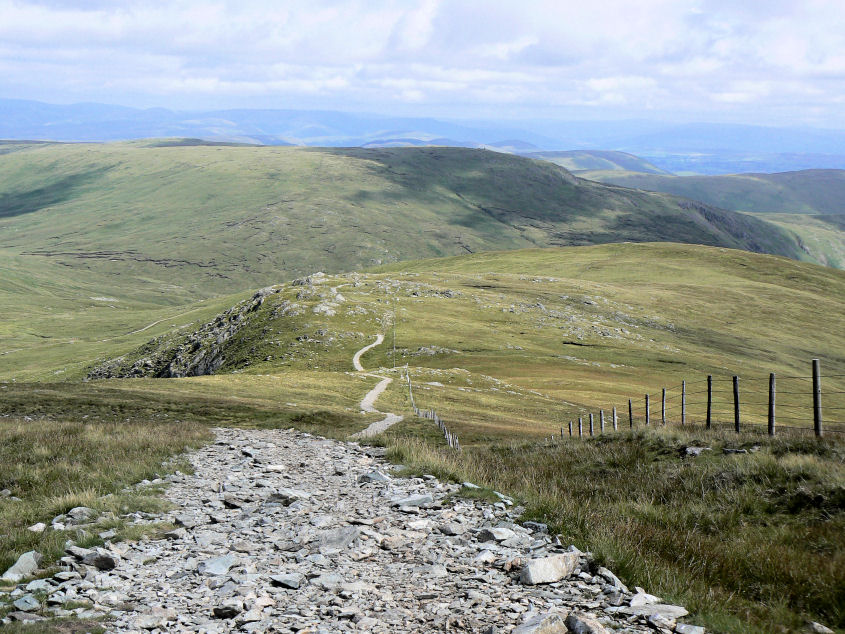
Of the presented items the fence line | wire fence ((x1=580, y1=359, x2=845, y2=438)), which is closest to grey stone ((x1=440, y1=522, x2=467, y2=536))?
the fence line

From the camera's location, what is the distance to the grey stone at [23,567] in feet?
36.5

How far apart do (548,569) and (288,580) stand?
4.40 m

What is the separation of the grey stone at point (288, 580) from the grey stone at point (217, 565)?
1.15 metres

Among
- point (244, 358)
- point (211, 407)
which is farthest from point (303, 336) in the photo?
point (211, 407)

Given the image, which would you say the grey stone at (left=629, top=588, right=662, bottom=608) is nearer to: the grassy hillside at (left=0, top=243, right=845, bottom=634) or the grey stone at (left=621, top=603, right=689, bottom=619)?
the grey stone at (left=621, top=603, right=689, bottom=619)

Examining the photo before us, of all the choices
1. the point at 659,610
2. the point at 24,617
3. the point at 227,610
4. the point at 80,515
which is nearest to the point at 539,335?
the point at 80,515

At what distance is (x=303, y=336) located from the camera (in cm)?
11262

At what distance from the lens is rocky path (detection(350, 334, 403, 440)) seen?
128 ft

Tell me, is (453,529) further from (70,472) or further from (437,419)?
(437,419)

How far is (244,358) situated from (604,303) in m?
98.0

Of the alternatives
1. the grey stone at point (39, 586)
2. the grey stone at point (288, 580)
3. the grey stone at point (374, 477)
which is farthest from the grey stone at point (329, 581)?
the grey stone at point (374, 477)

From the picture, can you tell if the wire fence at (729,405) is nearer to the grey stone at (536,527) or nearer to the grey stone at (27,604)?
the grey stone at (536,527)

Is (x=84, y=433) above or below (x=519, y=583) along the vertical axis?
below

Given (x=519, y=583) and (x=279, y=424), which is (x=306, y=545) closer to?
(x=519, y=583)
